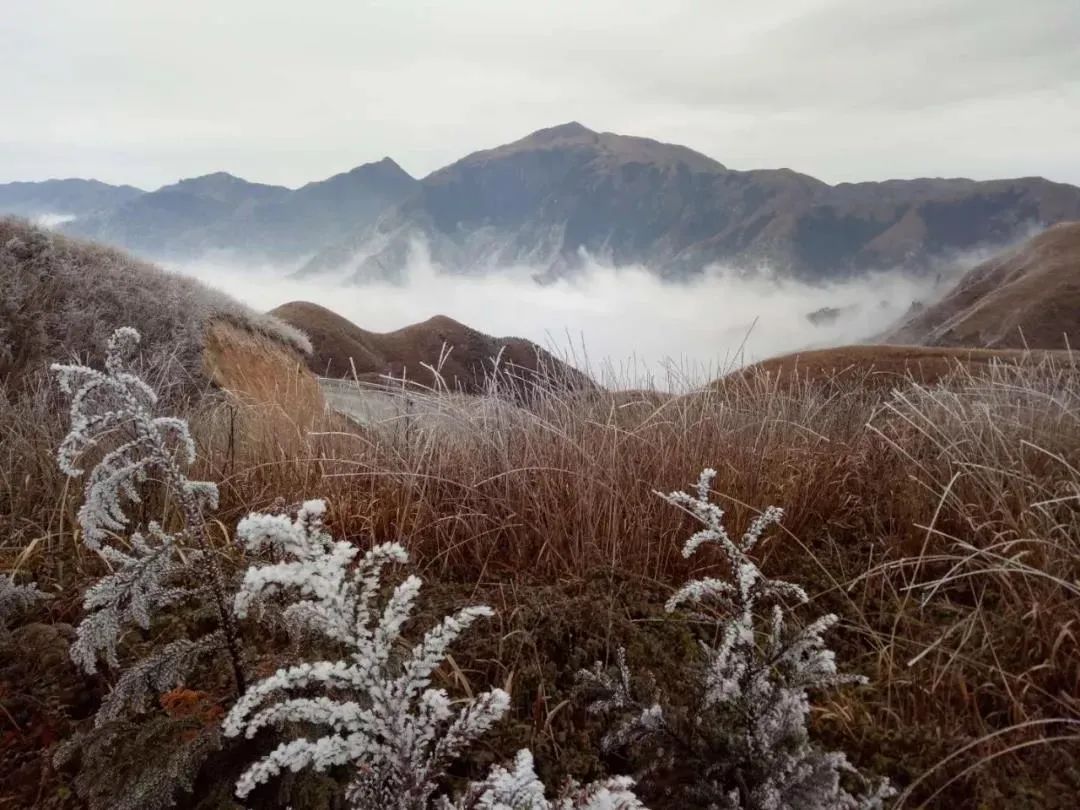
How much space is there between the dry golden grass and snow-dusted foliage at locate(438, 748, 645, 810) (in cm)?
68

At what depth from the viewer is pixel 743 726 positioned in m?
1.70

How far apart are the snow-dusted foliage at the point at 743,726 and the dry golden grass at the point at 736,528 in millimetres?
315

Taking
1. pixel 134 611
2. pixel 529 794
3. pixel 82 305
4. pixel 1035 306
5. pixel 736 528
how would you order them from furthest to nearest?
1. pixel 1035 306
2. pixel 82 305
3. pixel 736 528
4. pixel 134 611
5. pixel 529 794

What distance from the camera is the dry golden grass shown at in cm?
228

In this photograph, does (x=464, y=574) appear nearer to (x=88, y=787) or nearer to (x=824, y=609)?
(x=824, y=609)

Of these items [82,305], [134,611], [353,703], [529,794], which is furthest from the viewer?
[82,305]

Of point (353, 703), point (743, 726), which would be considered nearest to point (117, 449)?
point (353, 703)

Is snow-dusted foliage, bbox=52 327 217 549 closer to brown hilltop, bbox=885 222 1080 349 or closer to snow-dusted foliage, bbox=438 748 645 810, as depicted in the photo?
snow-dusted foliage, bbox=438 748 645 810

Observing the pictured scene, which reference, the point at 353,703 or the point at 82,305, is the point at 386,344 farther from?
the point at 353,703

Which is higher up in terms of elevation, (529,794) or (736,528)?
(529,794)

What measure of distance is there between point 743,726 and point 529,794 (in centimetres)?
70

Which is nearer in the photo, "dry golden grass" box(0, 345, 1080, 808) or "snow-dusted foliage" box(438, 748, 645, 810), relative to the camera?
"snow-dusted foliage" box(438, 748, 645, 810)

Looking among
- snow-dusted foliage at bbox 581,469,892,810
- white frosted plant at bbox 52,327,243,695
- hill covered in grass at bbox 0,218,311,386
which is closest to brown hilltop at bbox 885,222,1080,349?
hill covered in grass at bbox 0,218,311,386

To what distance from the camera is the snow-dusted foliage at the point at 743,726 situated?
155cm
